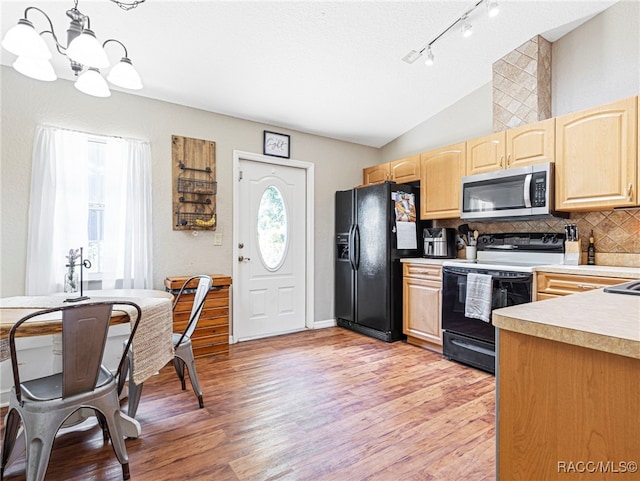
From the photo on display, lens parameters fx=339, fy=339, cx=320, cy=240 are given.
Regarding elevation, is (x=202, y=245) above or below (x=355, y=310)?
above

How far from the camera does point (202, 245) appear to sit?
3.47 metres

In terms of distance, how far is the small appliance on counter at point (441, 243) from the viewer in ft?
12.1

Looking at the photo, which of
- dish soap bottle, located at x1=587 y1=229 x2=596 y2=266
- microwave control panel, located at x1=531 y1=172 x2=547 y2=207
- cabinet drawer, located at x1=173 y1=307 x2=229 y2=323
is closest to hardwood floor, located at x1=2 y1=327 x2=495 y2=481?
cabinet drawer, located at x1=173 y1=307 x2=229 y2=323

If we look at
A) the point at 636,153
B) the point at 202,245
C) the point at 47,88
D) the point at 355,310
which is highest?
the point at 47,88

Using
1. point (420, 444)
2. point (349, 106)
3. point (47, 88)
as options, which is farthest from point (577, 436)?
point (47, 88)

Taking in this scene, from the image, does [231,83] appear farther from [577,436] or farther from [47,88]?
[577,436]

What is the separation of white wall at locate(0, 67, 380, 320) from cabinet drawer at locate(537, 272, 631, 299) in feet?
8.01

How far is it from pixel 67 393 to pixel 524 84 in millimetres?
3939

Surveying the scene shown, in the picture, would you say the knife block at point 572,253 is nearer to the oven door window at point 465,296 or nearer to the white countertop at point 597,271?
the white countertop at point 597,271

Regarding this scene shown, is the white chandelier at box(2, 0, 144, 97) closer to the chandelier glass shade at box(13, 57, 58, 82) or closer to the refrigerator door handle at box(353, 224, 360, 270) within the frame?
the chandelier glass shade at box(13, 57, 58, 82)

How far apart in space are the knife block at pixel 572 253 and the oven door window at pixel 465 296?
1.65 feet

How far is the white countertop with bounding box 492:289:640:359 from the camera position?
718 mm

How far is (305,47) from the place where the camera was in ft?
8.95

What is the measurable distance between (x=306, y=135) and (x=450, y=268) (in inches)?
92.0
